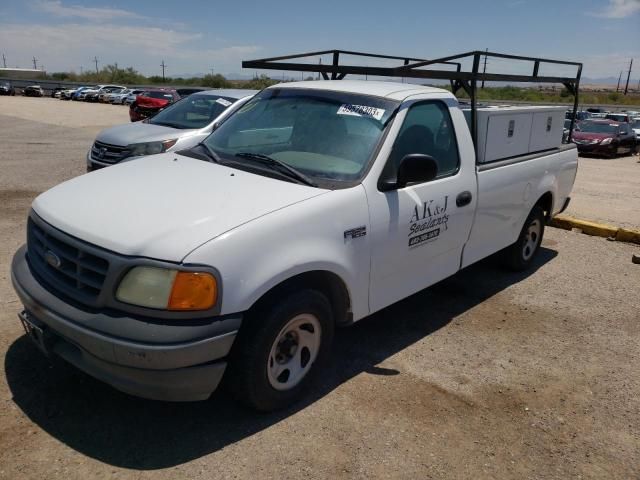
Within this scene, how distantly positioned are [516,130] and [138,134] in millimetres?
5574

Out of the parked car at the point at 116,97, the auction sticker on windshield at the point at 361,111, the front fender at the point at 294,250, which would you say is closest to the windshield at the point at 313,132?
the auction sticker on windshield at the point at 361,111

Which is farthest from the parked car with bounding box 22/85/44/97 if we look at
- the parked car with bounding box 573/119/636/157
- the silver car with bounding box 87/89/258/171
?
the silver car with bounding box 87/89/258/171

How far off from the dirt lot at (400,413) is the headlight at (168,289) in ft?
2.81

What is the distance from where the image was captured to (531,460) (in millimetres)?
3037

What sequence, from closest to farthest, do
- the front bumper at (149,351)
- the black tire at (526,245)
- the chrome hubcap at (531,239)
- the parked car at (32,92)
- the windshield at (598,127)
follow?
the front bumper at (149,351) → the black tire at (526,245) → the chrome hubcap at (531,239) → the windshield at (598,127) → the parked car at (32,92)

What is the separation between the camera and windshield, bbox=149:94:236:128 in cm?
869

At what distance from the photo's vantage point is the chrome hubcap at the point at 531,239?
19.3 ft

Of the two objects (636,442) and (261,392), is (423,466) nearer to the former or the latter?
(261,392)

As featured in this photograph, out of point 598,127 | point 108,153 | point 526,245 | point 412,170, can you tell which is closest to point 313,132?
point 412,170

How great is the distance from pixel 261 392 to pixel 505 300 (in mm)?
3093

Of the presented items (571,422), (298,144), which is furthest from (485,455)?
(298,144)

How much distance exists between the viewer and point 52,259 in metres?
2.96

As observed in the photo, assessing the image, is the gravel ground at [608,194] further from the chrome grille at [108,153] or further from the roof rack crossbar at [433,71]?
the chrome grille at [108,153]

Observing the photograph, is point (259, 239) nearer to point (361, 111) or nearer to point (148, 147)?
point (361, 111)
